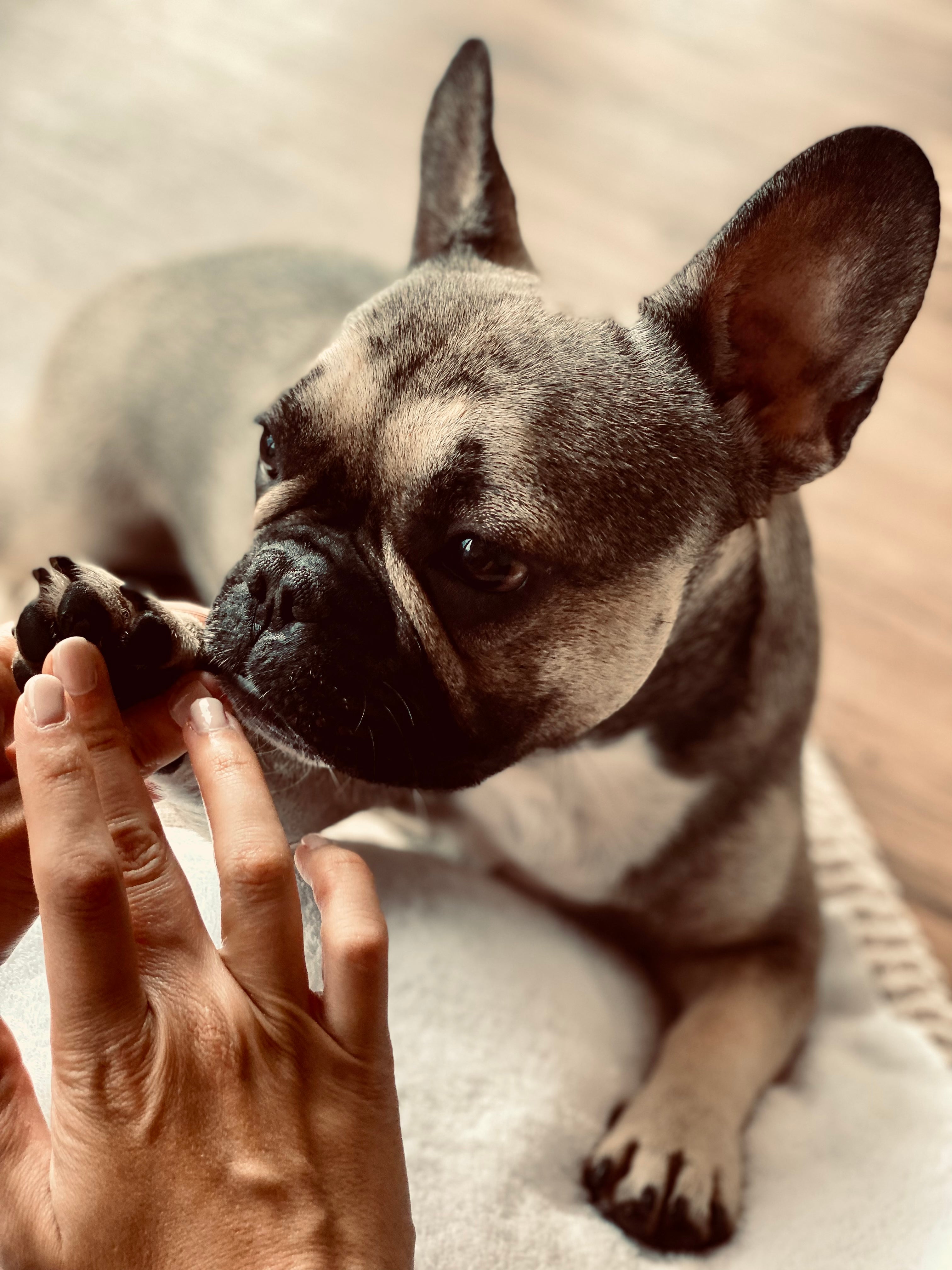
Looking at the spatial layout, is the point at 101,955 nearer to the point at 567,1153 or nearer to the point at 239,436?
the point at 567,1153

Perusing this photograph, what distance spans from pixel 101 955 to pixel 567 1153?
85 cm

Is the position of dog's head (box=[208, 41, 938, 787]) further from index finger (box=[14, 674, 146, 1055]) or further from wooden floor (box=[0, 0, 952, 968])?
wooden floor (box=[0, 0, 952, 968])

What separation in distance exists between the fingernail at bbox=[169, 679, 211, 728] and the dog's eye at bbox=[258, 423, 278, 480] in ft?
1.16

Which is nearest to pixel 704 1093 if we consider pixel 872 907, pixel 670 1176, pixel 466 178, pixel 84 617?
pixel 670 1176

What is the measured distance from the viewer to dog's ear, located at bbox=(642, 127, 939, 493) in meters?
1.18

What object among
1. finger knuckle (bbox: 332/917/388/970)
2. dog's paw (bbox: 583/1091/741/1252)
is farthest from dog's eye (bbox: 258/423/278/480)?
dog's paw (bbox: 583/1091/741/1252)

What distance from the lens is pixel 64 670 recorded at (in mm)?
979

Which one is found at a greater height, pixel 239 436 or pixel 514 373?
pixel 514 373

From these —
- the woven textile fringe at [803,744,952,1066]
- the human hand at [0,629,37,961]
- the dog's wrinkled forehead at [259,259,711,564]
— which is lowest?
the woven textile fringe at [803,744,952,1066]

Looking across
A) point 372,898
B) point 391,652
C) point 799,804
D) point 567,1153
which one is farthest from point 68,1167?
point 799,804

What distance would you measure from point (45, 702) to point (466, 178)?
3.23 ft

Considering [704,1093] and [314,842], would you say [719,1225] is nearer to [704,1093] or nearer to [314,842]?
[704,1093]

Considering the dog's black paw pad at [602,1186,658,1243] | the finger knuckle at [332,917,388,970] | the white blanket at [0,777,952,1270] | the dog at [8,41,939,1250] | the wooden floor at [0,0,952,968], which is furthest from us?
the wooden floor at [0,0,952,968]

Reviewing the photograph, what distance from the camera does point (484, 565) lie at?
48.6 inches
